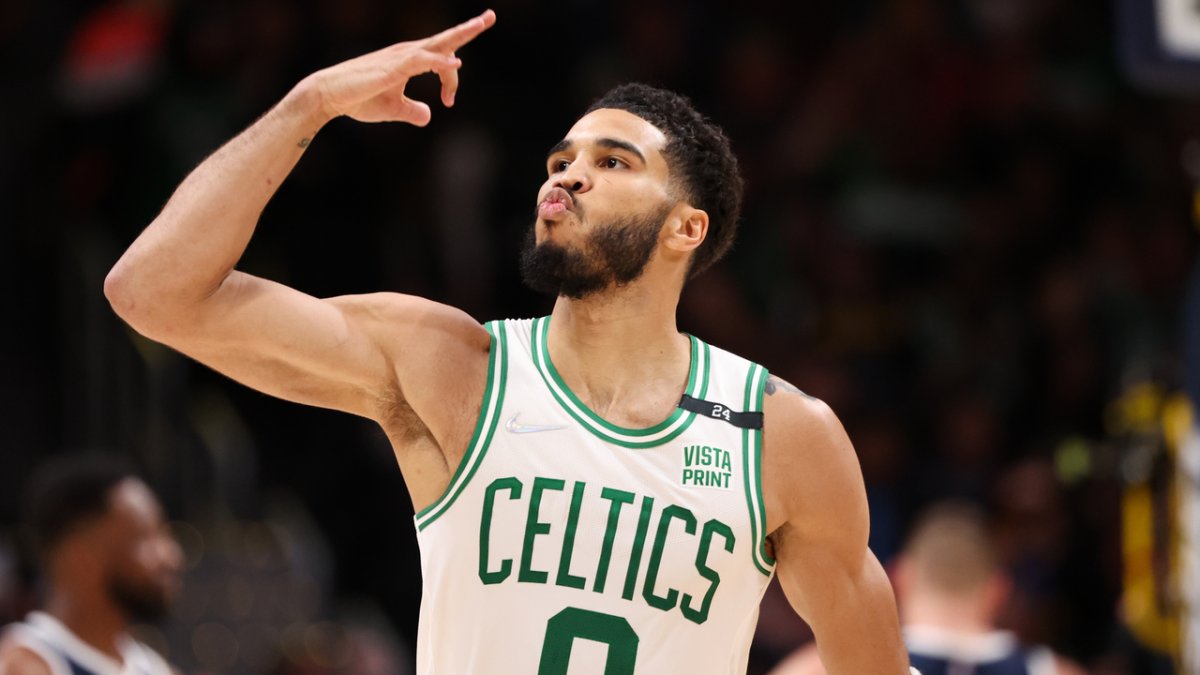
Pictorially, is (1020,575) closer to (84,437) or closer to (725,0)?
(725,0)

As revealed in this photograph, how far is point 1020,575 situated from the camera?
1020 cm

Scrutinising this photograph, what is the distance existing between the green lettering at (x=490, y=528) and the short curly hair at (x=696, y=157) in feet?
2.82

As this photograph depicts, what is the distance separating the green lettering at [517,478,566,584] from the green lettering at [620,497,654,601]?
0.64 feet

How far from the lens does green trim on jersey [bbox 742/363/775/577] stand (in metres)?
4.24

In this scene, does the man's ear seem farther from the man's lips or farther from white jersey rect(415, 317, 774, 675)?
white jersey rect(415, 317, 774, 675)

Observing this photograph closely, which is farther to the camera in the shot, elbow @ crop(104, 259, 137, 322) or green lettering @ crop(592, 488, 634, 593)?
green lettering @ crop(592, 488, 634, 593)

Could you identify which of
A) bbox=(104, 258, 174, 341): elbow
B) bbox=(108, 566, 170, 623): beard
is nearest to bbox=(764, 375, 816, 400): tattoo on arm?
bbox=(104, 258, 174, 341): elbow

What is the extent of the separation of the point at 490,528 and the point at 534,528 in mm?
106

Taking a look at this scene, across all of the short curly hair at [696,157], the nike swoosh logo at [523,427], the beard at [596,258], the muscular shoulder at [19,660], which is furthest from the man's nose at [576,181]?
the muscular shoulder at [19,660]

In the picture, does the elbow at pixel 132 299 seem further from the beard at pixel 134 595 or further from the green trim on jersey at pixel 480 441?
the beard at pixel 134 595

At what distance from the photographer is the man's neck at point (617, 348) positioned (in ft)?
14.3

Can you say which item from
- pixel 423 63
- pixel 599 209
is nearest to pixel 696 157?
pixel 599 209

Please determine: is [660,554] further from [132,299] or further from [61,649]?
[61,649]

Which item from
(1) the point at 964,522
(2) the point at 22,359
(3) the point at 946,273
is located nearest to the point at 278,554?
(2) the point at 22,359
